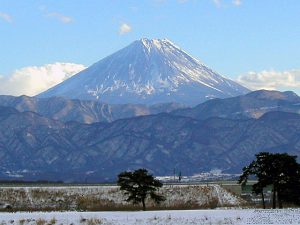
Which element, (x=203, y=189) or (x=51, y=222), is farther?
(x=203, y=189)

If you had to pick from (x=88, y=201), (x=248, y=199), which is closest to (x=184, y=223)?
(x=88, y=201)

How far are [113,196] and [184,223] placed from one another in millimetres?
39847

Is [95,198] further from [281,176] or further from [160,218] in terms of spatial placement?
[160,218]

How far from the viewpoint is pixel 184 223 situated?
40.9 meters

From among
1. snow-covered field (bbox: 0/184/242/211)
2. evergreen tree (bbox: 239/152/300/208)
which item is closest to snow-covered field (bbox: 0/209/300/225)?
evergreen tree (bbox: 239/152/300/208)

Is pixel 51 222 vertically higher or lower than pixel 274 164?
lower

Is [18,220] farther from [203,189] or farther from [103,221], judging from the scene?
[203,189]

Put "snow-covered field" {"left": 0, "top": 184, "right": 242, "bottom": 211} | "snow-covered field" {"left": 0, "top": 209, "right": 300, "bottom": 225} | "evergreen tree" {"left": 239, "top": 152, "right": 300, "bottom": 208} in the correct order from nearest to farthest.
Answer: "snow-covered field" {"left": 0, "top": 209, "right": 300, "bottom": 225} < "evergreen tree" {"left": 239, "top": 152, "right": 300, "bottom": 208} < "snow-covered field" {"left": 0, "top": 184, "right": 242, "bottom": 211}

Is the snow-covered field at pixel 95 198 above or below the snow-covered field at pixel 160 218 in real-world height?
above

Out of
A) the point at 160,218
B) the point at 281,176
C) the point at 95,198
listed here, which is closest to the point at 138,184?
the point at 281,176

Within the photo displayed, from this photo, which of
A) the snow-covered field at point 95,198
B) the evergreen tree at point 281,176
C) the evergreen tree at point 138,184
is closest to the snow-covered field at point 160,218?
the evergreen tree at point 281,176

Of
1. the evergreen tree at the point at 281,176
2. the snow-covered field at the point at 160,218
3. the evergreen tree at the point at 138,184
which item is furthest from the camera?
the evergreen tree at the point at 138,184

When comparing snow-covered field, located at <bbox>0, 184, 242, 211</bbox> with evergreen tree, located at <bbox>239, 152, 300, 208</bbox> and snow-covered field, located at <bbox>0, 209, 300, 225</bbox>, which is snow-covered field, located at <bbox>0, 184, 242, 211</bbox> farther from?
snow-covered field, located at <bbox>0, 209, 300, 225</bbox>

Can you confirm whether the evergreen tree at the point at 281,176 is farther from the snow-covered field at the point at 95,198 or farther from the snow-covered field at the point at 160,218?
the snow-covered field at the point at 95,198
